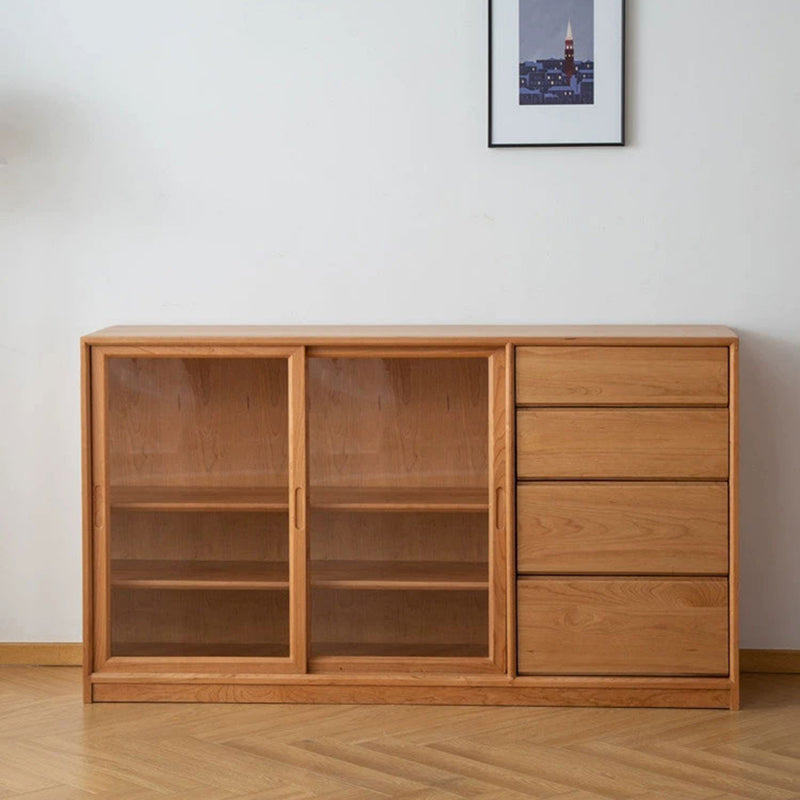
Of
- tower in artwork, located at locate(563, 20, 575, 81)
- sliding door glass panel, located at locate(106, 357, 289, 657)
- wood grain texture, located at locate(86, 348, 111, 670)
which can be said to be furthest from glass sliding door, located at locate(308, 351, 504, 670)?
tower in artwork, located at locate(563, 20, 575, 81)

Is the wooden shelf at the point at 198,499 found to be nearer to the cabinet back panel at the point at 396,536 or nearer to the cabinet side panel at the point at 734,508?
the cabinet back panel at the point at 396,536

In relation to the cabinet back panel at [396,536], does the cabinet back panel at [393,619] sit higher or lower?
lower

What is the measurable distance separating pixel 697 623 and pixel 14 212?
7.48 feet

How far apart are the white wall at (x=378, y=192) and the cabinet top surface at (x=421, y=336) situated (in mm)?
237

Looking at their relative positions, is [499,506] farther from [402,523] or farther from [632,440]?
[632,440]

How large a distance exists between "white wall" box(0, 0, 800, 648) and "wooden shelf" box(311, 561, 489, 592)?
2.41 feet

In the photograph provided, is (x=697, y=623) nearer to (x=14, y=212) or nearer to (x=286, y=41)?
(x=286, y=41)

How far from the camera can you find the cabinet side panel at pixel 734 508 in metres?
3.42

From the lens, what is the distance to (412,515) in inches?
142

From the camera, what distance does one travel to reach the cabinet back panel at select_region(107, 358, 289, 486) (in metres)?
3.57

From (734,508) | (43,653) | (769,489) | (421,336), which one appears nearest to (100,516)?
(43,653)

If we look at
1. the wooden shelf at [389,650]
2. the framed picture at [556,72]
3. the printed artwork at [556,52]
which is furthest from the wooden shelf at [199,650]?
the printed artwork at [556,52]

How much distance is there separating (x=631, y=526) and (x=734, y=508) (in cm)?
27

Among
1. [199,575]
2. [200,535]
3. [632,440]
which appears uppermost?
[632,440]
